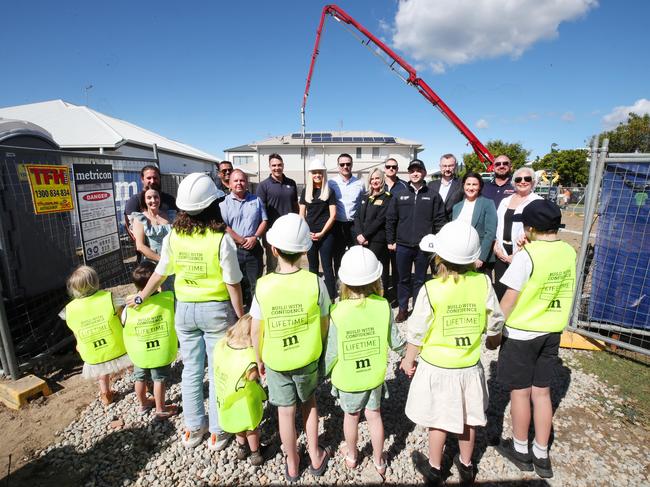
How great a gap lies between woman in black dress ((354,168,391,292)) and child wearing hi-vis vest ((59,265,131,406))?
10.9 ft

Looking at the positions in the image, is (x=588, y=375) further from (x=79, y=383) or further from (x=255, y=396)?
(x=79, y=383)

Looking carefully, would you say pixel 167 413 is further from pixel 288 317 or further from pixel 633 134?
pixel 633 134

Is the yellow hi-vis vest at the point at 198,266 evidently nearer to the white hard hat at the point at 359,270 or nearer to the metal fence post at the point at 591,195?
the white hard hat at the point at 359,270

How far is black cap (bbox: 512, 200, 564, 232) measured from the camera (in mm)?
2186

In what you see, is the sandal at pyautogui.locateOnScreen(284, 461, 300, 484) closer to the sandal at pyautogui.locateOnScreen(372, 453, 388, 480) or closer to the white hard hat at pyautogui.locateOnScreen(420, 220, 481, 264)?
the sandal at pyautogui.locateOnScreen(372, 453, 388, 480)

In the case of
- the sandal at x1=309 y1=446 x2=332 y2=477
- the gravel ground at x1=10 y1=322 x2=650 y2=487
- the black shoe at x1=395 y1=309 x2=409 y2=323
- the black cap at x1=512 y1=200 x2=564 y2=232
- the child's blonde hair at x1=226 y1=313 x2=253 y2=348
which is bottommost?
the gravel ground at x1=10 y1=322 x2=650 y2=487

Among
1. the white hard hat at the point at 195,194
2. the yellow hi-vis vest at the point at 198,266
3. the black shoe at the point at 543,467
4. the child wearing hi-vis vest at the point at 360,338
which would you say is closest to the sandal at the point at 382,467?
the child wearing hi-vis vest at the point at 360,338

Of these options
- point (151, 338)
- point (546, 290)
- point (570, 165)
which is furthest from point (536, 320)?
point (570, 165)

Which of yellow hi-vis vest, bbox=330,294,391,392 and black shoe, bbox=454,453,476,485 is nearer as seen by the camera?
yellow hi-vis vest, bbox=330,294,391,392

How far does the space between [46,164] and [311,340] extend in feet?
14.5

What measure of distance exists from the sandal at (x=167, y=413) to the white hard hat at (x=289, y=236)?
2.13 metres

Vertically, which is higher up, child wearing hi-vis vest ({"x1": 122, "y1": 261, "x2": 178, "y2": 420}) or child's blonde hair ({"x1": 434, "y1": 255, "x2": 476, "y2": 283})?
child's blonde hair ({"x1": 434, "y1": 255, "x2": 476, "y2": 283})

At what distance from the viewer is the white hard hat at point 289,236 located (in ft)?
6.79

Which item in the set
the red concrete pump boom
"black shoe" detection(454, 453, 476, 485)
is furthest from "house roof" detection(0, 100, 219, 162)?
"black shoe" detection(454, 453, 476, 485)
